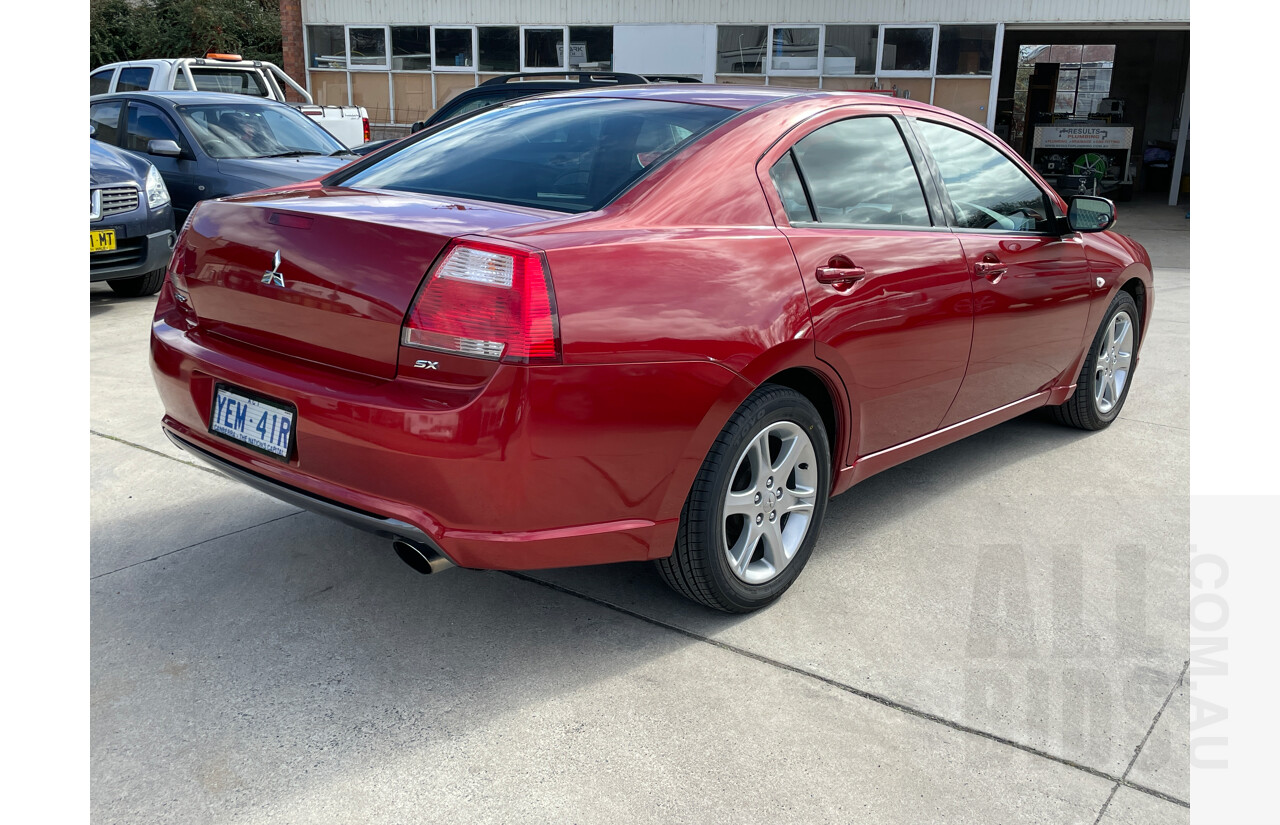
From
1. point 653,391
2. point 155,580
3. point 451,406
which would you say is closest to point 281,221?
point 451,406

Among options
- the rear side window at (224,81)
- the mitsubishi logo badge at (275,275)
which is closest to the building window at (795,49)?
the rear side window at (224,81)

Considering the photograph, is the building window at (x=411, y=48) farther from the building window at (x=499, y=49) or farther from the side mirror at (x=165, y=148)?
the side mirror at (x=165, y=148)

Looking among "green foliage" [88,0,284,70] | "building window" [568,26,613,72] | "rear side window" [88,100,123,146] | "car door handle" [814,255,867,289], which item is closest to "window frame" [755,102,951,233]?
"car door handle" [814,255,867,289]

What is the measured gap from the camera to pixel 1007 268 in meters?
3.91

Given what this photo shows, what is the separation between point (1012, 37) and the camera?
21.2 meters

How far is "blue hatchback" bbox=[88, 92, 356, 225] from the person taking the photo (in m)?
8.55

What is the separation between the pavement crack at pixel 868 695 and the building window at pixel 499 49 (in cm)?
1845

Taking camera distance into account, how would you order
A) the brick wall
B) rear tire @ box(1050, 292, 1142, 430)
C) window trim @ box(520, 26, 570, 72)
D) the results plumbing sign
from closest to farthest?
rear tire @ box(1050, 292, 1142, 430), window trim @ box(520, 26, 570, 72), the results plumbing sign, the brick wall

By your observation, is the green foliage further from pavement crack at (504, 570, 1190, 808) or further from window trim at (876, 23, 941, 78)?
pavement crack at (504, 570, 1190, 808)

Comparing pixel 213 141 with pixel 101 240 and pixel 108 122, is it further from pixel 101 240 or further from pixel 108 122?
pixel 101 240

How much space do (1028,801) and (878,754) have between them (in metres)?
0.34

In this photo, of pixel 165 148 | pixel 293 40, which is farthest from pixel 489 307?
pixel 293 40

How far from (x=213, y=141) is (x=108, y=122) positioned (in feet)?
4.09

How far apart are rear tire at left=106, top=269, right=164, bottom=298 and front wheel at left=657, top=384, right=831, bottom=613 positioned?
6553mm
